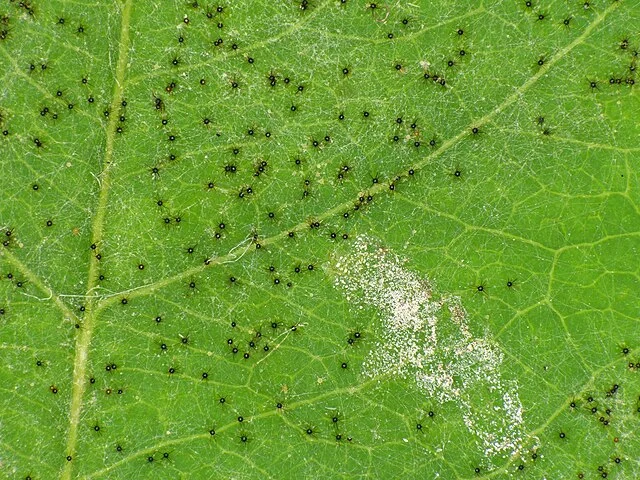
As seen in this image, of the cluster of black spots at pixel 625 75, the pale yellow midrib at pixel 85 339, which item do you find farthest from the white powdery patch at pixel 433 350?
the cluster of black spots at pixel 625 75

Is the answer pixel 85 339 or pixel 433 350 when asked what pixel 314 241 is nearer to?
pixel 433 350

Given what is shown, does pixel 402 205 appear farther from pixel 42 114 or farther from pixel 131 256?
pixel 42 114

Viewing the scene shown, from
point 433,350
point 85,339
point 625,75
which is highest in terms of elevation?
point 625,75

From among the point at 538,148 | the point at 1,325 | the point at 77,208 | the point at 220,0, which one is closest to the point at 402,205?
the point at 538,148

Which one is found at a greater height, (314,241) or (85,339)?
(314,241)

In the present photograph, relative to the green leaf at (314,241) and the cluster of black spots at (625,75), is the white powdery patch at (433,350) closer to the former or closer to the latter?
the green leaf at (314,241)

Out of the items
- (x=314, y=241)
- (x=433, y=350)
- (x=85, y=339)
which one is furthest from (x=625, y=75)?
(x=85, y=339)
